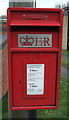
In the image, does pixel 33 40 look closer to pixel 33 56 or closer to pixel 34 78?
pixel 33 56

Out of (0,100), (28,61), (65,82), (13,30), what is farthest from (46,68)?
(65,82)

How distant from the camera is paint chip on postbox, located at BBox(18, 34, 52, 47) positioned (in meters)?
1.89

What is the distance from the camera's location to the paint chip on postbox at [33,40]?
1.89 meters

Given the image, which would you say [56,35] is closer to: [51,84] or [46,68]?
[46,68]

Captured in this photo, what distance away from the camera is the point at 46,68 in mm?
1979

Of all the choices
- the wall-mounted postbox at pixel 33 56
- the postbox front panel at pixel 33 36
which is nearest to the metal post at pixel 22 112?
the wall-mounted postbox at pixel 33 56

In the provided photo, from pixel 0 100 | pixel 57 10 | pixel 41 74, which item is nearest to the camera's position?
pixel 57 10

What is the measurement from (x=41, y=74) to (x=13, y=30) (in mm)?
553

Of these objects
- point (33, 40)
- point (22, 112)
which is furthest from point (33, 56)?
point (22, 112)

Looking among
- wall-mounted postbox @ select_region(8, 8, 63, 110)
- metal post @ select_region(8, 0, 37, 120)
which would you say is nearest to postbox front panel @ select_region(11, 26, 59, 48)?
wall-mounted postbox @ select_region(8, 8, 63, 110)

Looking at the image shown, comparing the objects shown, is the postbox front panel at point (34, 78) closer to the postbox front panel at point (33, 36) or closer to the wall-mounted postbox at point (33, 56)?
the wall-mounted postbox at point (33, 56)

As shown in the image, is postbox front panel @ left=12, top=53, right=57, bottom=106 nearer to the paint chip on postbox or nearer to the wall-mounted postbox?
the wall-mounted postbox

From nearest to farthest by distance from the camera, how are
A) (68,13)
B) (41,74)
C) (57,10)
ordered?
(57,10)
(41,74)
(68,13)

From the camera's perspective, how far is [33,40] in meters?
1.90
